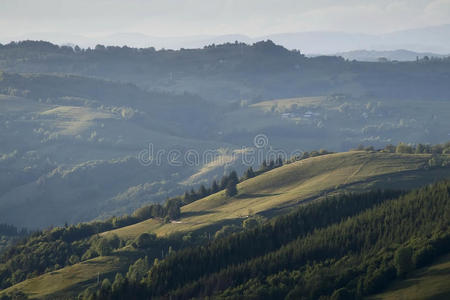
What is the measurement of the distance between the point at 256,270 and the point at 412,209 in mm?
38685

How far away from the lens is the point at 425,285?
439ft

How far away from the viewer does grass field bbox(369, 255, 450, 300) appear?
129000mm

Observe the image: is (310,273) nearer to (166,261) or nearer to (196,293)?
(196,293)

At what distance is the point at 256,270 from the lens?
550 feet

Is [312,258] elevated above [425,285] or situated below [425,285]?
below

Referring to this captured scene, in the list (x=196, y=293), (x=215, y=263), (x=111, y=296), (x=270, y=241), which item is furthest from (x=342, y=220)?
(x=111, y=296)

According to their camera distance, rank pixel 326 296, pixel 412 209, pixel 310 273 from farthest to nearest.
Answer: pixel 412 209, pixel 310 273, pixel 326 296

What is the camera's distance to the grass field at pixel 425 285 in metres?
129

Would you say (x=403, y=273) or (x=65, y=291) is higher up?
(x=403, y=273)

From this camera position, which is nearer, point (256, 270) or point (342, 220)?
point (256, 270)

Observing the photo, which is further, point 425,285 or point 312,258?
point 312,258

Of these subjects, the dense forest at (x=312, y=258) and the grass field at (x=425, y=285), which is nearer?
the grass field at (x=425, y=285)

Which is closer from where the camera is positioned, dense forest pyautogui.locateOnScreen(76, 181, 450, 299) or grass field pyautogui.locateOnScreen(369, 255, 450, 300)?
grass field pyautogui.locateOnScreen(369, 255, 450, 300)

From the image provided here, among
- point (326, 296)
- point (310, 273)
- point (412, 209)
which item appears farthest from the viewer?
point (412, 209)
